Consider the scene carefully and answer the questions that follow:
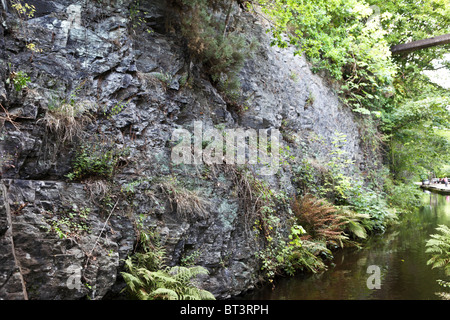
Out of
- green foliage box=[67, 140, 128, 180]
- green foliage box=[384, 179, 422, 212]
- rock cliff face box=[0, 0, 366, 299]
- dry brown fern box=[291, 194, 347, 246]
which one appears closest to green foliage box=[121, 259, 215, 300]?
rock cliff face box=[0, 0, 366, 299]

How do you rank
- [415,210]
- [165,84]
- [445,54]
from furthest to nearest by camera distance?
[445,54] < [415,210] < [165,84]

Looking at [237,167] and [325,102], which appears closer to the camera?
[237,167]

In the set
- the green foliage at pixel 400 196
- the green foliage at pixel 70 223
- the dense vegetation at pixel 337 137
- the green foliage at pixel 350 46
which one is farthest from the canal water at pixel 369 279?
the green foliage at pixel 350 46

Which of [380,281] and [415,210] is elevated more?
[415,210]

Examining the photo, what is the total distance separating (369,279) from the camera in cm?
523

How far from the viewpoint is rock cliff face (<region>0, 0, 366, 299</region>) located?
3193mm

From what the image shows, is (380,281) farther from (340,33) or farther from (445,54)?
(445,54)

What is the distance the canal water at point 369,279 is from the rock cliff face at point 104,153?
71 centimetres

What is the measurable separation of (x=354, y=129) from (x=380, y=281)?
24.6ft

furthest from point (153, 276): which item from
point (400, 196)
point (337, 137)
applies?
point (400, 196)

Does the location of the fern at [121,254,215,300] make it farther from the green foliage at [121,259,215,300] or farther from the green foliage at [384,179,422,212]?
the green foliage at [384,179,422,212]

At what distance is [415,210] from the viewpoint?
12.6 metres

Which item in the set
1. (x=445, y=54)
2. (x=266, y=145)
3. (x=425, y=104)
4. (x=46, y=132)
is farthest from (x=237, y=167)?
(x=445, y=54)

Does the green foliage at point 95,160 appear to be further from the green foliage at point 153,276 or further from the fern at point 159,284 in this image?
the fern at point 159,284
